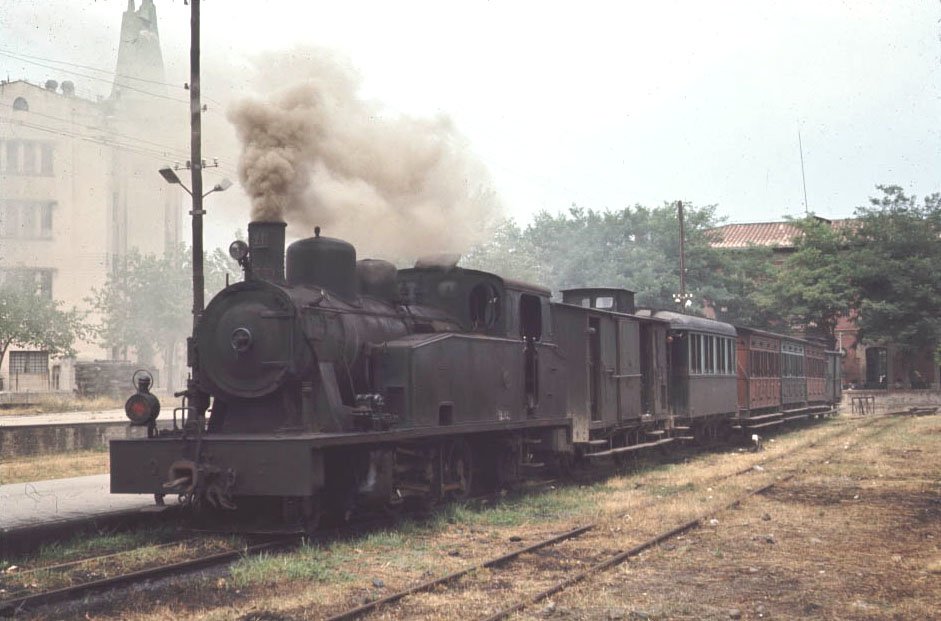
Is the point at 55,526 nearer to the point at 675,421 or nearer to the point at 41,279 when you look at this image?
the point at 675,421

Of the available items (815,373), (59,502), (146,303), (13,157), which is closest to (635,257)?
(815,373)

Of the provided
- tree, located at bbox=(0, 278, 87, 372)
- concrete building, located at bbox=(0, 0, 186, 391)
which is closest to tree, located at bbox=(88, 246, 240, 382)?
concrete building, located at bbox=(0, 0, 186, 391)

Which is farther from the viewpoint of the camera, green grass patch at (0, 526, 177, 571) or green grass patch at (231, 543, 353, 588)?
green grass patch at (0, 526, 177, 571)

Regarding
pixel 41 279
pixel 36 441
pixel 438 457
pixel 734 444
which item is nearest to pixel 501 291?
pixel 438 457

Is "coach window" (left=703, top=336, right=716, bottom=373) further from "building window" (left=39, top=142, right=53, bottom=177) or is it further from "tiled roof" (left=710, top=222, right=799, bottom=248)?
"tiled roof" (left=710, top=222, right=799, bottom=248)

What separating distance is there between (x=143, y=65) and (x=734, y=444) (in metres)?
36.8

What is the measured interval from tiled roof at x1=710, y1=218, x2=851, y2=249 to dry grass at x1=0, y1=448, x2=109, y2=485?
1782 inches

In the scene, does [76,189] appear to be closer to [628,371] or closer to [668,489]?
[628,371]

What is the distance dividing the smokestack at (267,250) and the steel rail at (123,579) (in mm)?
A: 2592

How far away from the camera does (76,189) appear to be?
154 feet

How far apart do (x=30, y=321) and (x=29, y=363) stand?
1207 cm

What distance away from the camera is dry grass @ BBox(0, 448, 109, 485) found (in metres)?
14.7

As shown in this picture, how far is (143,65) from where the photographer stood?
47.7 meters

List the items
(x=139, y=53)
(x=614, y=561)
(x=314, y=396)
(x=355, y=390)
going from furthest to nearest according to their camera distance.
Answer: (x=139, y=53) → (x=355, y=390) → (x=314, y=396) → (x=614, y=561)
